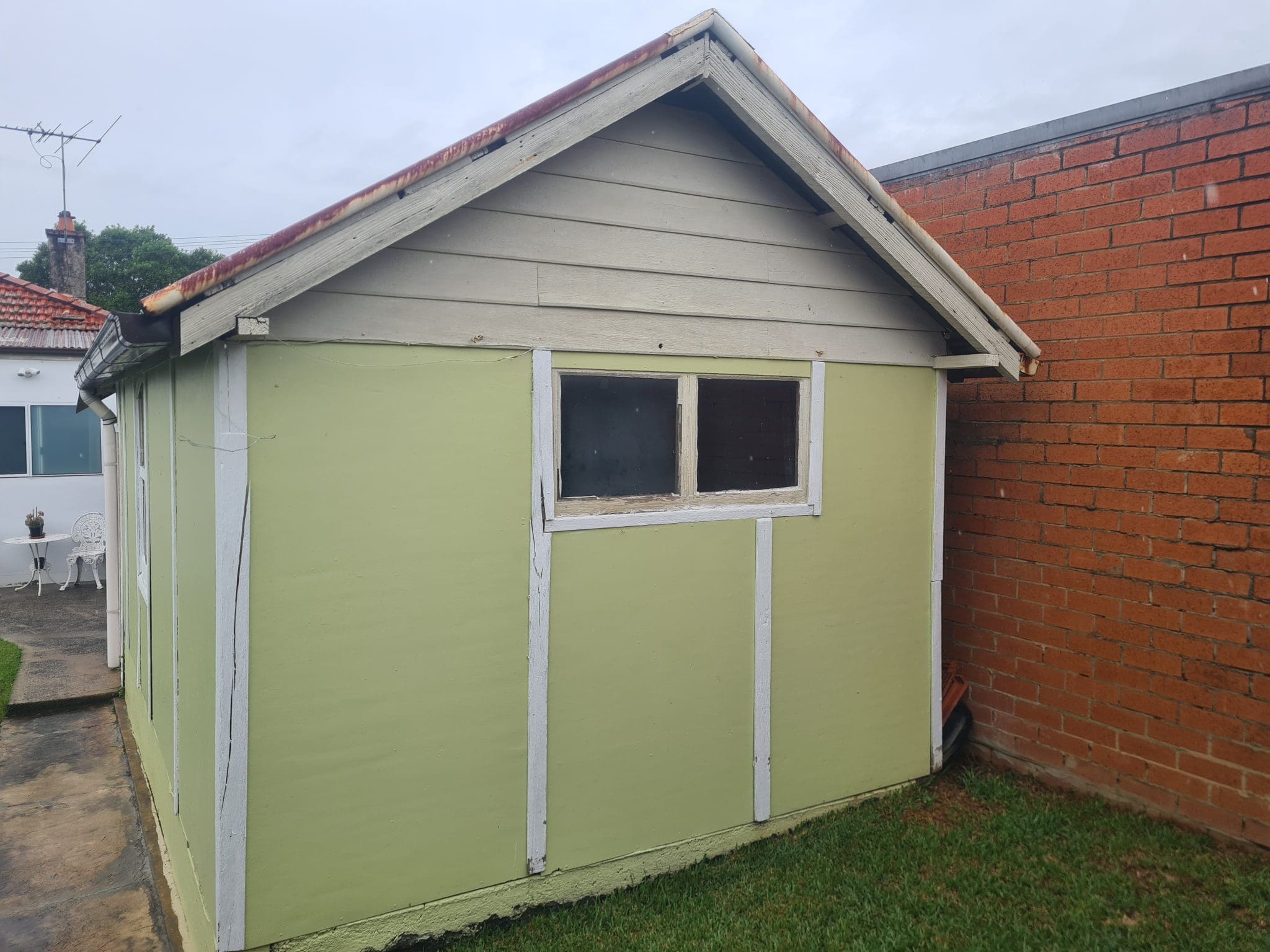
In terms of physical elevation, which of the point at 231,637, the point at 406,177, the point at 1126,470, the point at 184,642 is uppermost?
the point at 406,177

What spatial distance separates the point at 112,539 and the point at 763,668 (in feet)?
22.0

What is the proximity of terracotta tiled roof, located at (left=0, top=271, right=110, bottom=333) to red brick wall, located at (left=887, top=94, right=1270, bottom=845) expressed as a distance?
12791 mm

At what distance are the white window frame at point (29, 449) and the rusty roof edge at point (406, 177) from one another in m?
11.3

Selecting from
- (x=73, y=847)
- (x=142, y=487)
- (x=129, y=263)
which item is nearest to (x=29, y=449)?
(x=142, y=487)

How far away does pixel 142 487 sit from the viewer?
619 cm

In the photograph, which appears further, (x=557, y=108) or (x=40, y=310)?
(x=40, y=310)

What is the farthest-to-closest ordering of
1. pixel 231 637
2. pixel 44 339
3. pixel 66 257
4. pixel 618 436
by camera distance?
pixel 66 257 → pixel 44 339 → pixel 618 436 → pixel 231 637

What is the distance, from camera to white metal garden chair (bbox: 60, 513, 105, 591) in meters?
12.5

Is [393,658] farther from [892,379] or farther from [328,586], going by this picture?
[892,379]

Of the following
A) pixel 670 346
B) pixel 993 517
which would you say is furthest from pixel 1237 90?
pixel 670 346

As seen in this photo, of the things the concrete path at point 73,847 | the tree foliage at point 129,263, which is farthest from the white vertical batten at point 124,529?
the tree foliage at point 129,263

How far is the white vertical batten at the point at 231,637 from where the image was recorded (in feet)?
11.1

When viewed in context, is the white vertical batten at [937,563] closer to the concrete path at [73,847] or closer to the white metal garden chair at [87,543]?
the concrete path at [73,847]

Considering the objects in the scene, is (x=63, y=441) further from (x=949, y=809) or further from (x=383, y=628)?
(x=949, y=809)
